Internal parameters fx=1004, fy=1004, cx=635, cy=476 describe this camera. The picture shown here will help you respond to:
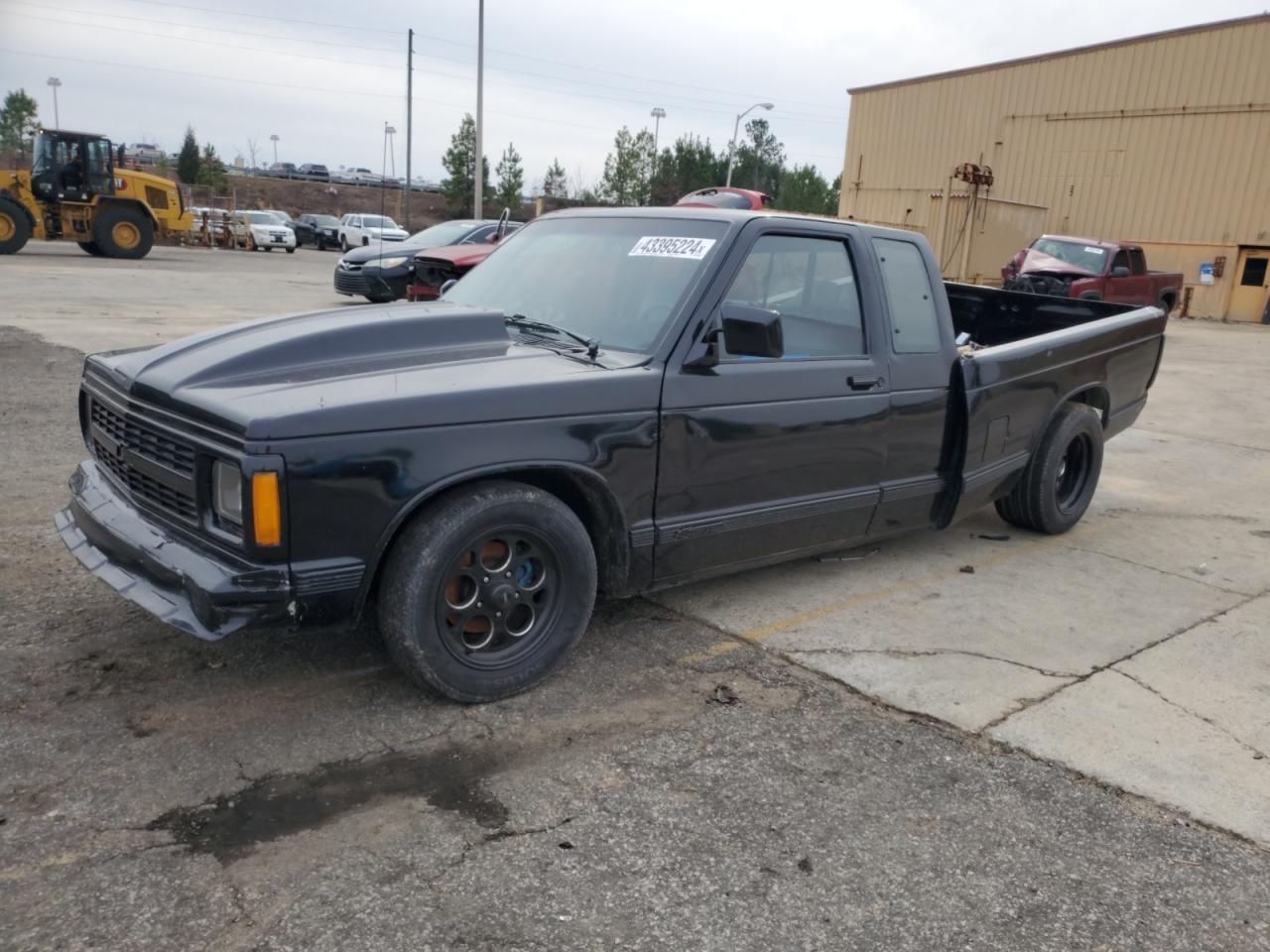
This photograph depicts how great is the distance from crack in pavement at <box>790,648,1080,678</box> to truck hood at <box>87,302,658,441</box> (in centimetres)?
127

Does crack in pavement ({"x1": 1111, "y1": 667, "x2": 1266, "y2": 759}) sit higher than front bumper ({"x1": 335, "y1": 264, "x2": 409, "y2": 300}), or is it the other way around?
front bumper ({"x1": 335, "y1": 264, "x2": 409, "y2": 300})

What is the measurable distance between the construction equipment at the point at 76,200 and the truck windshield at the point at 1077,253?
2046 cm

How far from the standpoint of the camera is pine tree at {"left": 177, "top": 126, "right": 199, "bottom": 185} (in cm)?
5941

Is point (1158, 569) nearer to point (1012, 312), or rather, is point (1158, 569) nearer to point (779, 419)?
point (1012, 312)

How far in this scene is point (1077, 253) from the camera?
18219 mm

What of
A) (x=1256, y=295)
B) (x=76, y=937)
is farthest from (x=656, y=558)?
(x=1256, y=295)

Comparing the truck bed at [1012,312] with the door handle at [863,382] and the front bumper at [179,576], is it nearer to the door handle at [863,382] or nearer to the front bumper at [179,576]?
the door handle at [863,382]

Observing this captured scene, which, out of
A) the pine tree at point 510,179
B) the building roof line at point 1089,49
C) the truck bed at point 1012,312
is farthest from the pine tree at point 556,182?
the truck bed at point 1012,312

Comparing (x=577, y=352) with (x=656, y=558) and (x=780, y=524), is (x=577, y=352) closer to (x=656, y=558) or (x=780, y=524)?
(x=656, y=558)

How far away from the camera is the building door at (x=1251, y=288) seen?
24.7 m

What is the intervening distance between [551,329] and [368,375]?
911 mm

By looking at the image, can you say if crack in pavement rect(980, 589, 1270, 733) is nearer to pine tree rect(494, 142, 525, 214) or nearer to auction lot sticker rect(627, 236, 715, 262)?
auction lot sticker rect(627, 236, 715, 262)

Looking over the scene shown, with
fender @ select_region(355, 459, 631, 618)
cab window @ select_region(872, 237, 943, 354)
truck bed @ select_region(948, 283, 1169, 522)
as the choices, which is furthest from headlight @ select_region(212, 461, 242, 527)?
truck bed @ select_region(948, 283, 1169, 522)

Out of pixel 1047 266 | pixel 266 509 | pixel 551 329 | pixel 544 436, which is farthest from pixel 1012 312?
pixel 1047 266
